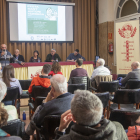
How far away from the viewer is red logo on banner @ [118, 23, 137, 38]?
6.51 metres

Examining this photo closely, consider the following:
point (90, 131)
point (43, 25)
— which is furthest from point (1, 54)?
point (90, 131)

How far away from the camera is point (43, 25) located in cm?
817

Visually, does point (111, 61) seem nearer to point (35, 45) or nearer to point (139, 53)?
point (139, 53)

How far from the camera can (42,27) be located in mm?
8172

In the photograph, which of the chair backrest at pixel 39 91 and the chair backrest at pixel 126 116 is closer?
the chair backrest at pixel 126 116

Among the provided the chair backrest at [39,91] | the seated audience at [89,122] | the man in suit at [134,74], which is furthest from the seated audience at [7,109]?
the man in suit at [134,74]

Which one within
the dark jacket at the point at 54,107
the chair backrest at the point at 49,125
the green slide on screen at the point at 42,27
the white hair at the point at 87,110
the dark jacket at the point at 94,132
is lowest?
the chair backrest at the point at 49,125

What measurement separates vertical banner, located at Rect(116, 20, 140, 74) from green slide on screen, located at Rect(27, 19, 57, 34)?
9.44 feet

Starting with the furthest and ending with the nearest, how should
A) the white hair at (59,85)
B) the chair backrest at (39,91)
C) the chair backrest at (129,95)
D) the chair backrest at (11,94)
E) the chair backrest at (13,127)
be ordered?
the chair backrest at (39,91)
the chair backrest at (11,94)
the chair backrest at (129,95)
the white hair at (59,85)
the chair backrest at (13,127)

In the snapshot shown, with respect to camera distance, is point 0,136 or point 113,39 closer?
point 0,136

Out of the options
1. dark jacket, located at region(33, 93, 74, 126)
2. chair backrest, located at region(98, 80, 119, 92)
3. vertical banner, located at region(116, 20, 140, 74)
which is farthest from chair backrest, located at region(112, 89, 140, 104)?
vertical banner, located at region(116, 20, 140, 74)

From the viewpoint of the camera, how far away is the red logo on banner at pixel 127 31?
6.51 meters

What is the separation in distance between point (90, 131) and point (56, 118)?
26.9 inches

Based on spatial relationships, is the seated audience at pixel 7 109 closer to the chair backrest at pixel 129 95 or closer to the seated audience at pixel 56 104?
the seated audience at pixel 56 104
